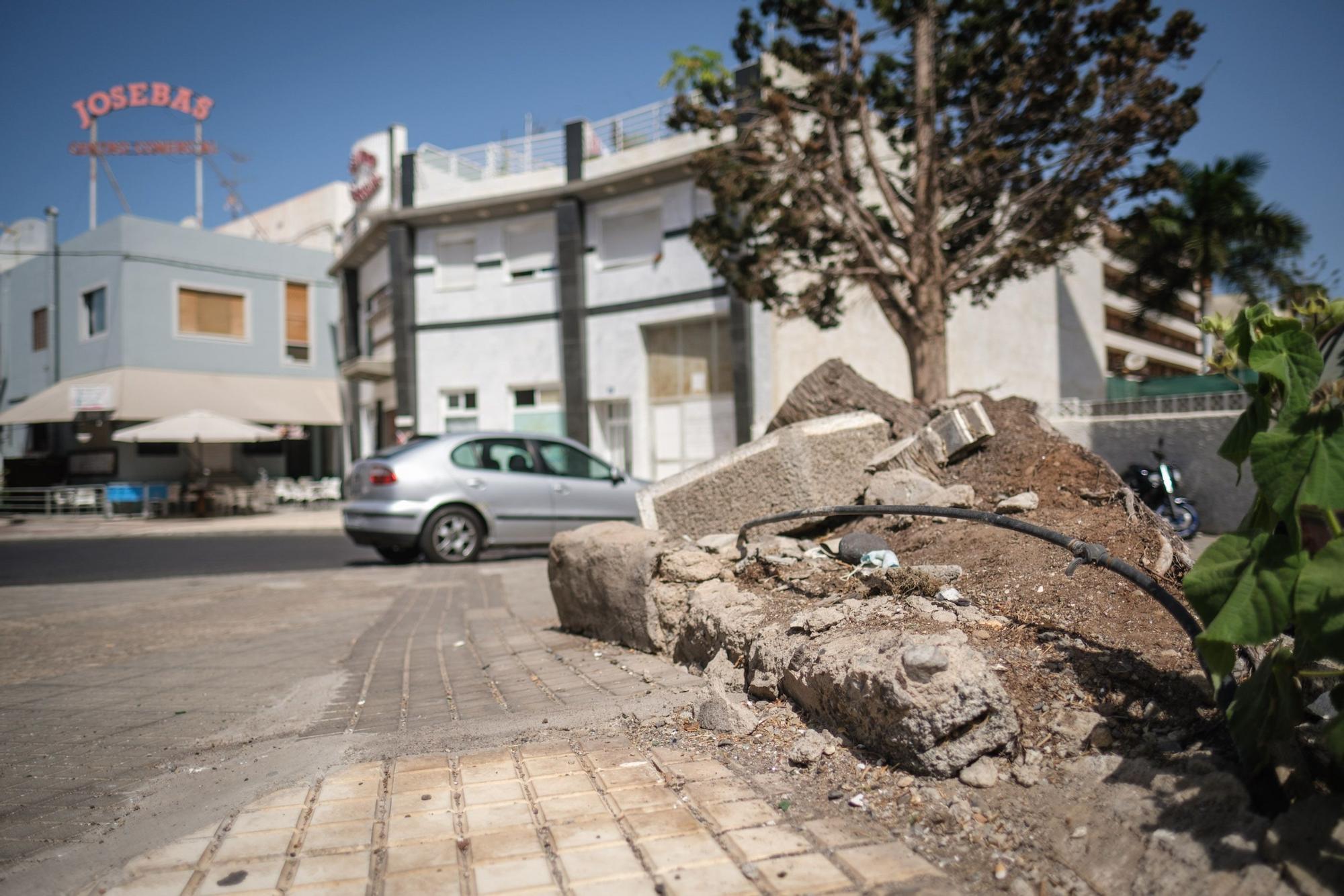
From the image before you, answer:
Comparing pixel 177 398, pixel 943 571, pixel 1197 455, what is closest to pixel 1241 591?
pixel 943 571

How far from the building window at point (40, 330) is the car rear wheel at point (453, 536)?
27350 millimetres

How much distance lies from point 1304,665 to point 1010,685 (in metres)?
0.81

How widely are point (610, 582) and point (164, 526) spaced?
17908mm

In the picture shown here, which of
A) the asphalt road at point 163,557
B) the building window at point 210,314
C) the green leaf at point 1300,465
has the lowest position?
the asphalt road at point 163,557

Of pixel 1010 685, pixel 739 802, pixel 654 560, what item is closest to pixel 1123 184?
pixel 654 560

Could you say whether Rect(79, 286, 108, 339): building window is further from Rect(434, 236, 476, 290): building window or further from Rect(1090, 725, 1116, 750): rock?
Rect(1090, 725, 1116, 750): rock

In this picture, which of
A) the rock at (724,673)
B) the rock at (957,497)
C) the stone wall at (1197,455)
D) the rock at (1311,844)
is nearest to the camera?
the rock at (1311,844)

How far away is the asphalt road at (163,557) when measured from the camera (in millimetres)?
9961

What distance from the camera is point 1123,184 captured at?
10.2 metres

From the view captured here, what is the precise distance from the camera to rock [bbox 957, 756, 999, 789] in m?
2.47

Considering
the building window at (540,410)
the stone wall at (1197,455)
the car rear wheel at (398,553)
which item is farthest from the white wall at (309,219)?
the stone wall at (1197,455)

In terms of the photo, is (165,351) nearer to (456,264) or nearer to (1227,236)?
(456,264)

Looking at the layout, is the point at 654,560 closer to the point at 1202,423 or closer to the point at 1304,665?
the point at 1304,665

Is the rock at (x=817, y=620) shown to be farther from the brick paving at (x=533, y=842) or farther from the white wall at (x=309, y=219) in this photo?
the white wall at (x=309, y=219)
